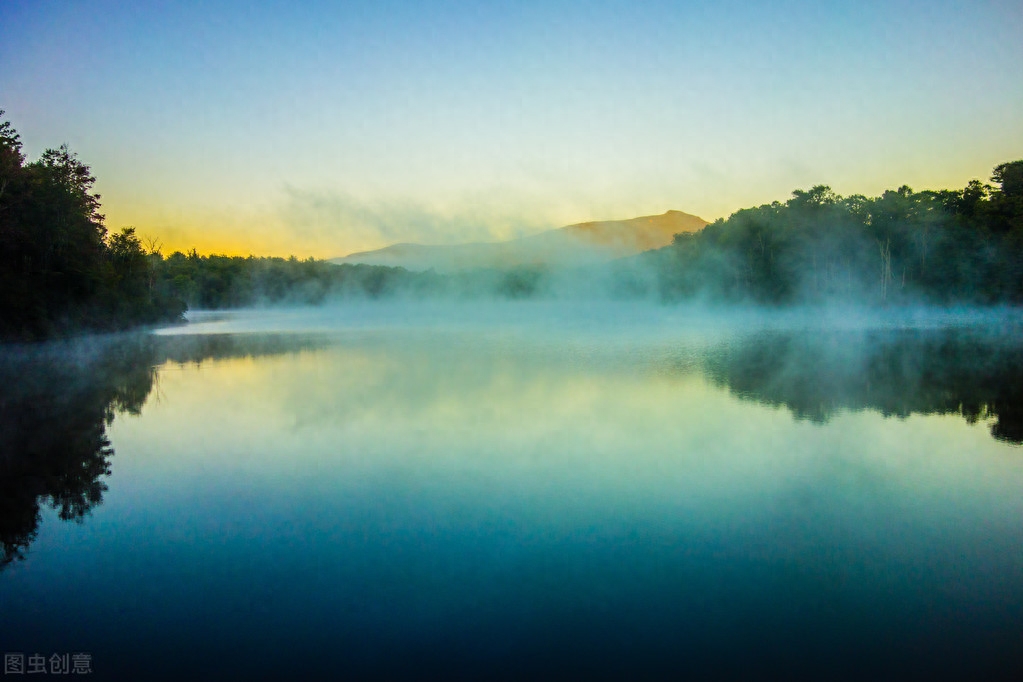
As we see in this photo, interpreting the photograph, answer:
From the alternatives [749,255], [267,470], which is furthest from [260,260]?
[267,470]

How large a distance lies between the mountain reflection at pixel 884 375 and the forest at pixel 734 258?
86.9ft

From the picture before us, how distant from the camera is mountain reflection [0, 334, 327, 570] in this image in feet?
18.4

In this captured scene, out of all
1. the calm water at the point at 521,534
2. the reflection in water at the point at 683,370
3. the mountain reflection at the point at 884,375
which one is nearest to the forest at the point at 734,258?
the reflection in water at the point at 683,370

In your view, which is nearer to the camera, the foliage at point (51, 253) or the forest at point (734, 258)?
the foliage at point (51, 253)

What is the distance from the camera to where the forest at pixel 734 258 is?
2569 centimetres

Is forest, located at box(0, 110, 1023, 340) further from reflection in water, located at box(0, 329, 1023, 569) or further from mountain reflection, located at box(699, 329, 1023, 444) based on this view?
mountain reflection, located at box(699, 329, 1023, 444)

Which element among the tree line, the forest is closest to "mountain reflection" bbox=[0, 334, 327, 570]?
the forest

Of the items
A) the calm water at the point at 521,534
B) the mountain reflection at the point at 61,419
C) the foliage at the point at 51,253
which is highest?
the foliage at the point at 51,253

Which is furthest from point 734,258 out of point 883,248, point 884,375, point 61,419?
point 61,419

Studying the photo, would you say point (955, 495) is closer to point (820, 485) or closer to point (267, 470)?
point (820, 485)

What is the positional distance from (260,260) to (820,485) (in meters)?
115

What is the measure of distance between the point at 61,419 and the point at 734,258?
6085cm

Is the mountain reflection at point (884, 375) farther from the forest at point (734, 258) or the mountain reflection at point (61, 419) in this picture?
the forest at point (734, 258)

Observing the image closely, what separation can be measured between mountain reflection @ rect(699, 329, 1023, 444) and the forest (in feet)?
86.9
